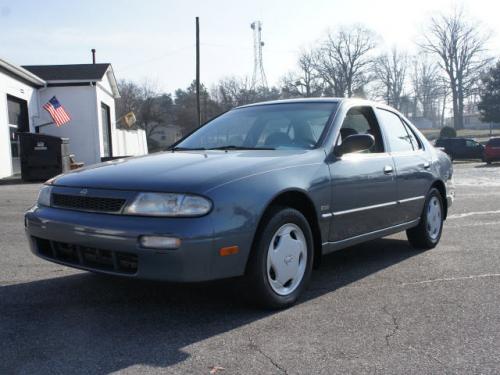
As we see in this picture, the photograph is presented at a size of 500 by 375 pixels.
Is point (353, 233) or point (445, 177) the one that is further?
point (445, 177)

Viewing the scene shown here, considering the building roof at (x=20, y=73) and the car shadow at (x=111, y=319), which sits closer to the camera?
the car shadow at (x=111, y=319)

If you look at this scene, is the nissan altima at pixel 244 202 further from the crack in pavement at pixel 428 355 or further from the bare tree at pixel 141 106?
the bare tree at pixel 141 106

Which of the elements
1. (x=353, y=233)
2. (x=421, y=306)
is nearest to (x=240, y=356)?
(x=421, y=306)

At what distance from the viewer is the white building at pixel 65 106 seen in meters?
20.1

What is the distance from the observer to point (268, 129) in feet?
16.1

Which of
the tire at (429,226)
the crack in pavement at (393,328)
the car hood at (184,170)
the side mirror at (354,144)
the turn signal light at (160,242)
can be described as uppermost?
the side mirror at (354,144)

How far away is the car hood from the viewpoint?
3514mm

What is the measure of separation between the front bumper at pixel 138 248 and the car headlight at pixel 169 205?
0.05m

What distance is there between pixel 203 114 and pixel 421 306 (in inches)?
2482

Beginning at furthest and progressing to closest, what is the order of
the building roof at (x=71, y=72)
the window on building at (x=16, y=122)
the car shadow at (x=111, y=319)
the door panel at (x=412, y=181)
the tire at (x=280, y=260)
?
the building roof at (x=71, y=72) → the window on building at (x=16, y=122) → the door panel at (x=412, y=181) → the tire at (x=280, y=260) → the car shadow at (x=111, y=319)

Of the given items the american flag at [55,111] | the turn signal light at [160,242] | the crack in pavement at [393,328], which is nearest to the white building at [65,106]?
the american flag at [55,111]

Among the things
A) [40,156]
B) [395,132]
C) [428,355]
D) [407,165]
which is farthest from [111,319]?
[40,156]

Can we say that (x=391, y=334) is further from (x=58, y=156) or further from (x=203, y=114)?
(x=203, y=114)

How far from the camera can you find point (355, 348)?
127 inches
